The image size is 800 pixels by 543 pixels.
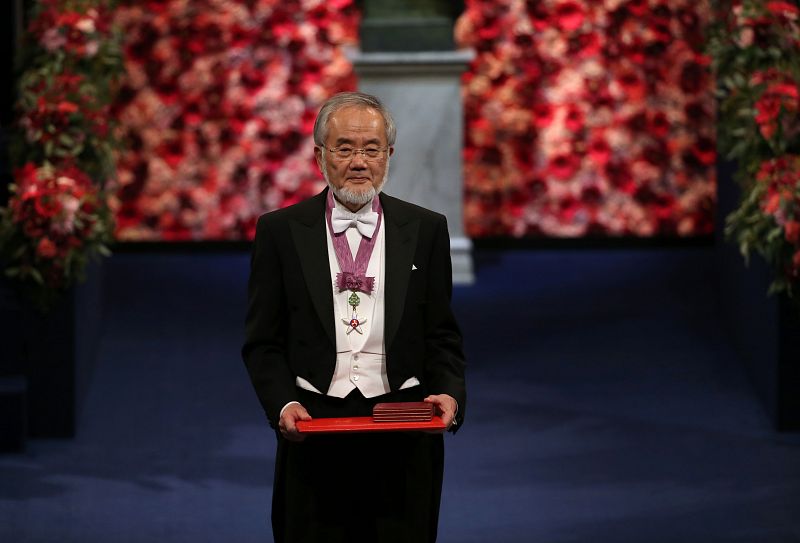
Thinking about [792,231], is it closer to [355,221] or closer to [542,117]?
[542,117]

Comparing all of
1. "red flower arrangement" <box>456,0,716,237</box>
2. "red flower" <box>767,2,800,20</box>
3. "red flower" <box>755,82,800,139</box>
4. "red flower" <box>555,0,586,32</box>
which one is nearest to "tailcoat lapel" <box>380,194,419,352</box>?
"red flower" <box>755,82,800,139</box>

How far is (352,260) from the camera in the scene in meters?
3.24

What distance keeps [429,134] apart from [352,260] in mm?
4173

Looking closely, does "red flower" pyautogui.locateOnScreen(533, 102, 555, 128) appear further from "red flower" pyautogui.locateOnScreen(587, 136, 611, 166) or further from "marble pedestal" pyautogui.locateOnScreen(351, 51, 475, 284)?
"marble pedestal" pyautogui.locateOnScreen(351, 51, 475, 284)

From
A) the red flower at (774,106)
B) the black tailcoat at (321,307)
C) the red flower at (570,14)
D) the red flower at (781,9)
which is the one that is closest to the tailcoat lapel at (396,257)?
the black tailcoat at (321,307)

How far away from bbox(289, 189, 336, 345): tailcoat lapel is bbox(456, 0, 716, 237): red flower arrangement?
4855mm

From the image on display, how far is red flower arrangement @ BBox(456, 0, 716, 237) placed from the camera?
808 cm

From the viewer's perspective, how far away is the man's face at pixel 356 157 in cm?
315

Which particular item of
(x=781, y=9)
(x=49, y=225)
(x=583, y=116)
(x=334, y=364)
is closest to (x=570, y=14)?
(x=583, y=116)

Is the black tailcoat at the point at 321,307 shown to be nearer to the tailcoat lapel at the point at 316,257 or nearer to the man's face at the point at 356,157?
the tailcoat lapel at the point at 316,257

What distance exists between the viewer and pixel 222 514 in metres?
5.10

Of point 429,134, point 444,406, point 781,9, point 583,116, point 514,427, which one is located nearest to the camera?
point 444,406

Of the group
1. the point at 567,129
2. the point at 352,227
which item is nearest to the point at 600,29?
the point at 567,129

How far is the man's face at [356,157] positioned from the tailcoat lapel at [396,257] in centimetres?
11
